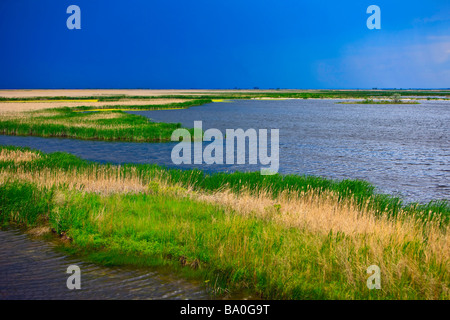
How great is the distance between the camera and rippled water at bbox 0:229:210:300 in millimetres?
7867

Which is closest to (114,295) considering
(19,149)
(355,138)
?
(19,149)

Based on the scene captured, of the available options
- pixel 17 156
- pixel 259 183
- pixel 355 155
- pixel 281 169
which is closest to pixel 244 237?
pixel 259 183

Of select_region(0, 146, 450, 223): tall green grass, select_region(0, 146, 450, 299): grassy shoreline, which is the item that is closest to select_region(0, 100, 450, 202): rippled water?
select_region(0, 146, 450, 223): tall green grass

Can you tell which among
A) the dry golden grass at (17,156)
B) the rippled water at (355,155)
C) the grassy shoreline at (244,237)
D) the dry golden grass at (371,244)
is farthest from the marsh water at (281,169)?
the dry golden grass at (17,156)

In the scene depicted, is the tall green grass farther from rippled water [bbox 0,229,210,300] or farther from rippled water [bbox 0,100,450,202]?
→ rippled water [bbox 0,229,210,300]

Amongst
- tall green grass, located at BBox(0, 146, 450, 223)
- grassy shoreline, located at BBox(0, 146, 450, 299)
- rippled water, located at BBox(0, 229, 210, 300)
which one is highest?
tall green grass, located at BBox(0, 146, 450, 223)

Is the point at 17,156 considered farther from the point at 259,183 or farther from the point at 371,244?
the point at 371,244

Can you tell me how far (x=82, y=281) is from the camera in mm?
8430

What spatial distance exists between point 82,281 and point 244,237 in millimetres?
3669

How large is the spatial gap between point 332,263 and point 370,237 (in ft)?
4.43

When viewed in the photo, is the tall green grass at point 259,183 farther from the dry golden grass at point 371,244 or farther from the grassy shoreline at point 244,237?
the dry golden grass at point 371,244

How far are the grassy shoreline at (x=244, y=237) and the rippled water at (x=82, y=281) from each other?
407 millimetres

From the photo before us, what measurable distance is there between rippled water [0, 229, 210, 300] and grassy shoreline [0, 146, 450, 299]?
41 cm
